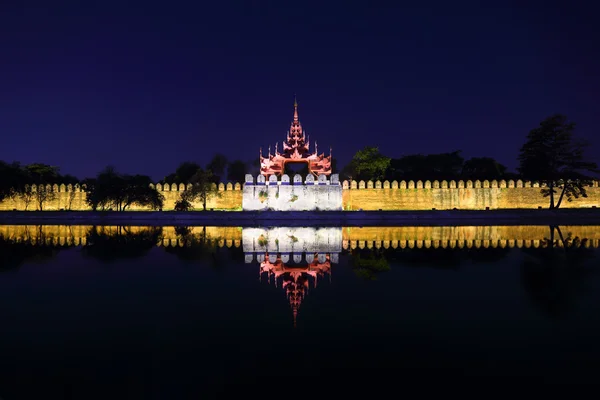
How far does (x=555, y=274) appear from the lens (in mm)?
6539

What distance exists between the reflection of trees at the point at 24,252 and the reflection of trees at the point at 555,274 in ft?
29.8

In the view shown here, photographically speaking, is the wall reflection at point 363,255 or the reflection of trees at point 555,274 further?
the wall reflection at point 363,255

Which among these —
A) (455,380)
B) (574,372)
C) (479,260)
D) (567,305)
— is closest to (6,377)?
(455,380)

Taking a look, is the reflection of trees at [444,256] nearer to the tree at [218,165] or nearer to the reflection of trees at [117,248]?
the reflection of trees at [117,248]

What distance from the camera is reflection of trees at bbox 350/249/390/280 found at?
22.5 ft

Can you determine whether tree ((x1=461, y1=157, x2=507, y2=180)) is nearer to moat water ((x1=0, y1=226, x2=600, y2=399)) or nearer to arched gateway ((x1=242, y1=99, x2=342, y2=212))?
arched gateway ((x1=242, y1=99, x2=342, y2=212))

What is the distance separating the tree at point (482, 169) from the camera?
4154 centimetres

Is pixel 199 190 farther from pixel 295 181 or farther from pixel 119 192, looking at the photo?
pixel 295 181

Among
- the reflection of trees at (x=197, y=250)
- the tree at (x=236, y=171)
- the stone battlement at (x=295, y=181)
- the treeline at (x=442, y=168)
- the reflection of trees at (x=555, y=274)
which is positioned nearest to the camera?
the reflection of trees at (x=555, y=274)

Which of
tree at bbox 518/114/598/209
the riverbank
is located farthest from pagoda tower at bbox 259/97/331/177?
tree at bbox 518/114/598/209

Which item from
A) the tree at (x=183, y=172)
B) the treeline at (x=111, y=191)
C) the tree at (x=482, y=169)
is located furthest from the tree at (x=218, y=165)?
the tree at (x=482, y=169)

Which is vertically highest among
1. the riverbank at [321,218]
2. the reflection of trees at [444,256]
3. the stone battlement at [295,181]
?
the stone battlement at [295,181]

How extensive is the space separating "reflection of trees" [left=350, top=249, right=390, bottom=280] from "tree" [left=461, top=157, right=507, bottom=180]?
116ft

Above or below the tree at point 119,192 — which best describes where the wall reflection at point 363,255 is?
below
